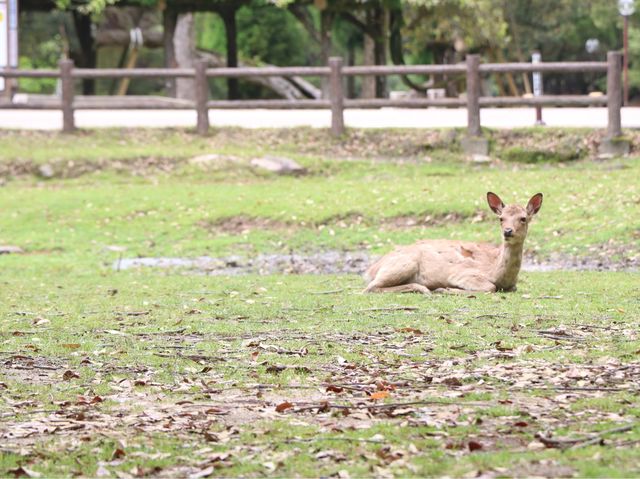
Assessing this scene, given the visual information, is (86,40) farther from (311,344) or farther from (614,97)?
(311,344)

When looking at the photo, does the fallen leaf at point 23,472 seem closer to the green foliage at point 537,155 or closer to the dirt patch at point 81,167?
the dirt patch at point 81,167

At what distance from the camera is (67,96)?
27016mm

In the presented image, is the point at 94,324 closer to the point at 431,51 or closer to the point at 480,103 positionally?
the point at 480,103

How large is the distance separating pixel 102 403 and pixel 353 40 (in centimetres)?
4434

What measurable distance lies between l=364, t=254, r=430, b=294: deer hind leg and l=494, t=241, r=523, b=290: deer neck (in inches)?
28.1

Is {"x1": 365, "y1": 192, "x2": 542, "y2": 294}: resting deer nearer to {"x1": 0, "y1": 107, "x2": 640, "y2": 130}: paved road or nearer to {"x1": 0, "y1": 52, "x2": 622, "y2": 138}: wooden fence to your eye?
{"x1": 0, "y1": 52, "x2": 622, "y2": 138}: wooden fence

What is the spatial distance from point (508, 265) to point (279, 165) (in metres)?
12.5

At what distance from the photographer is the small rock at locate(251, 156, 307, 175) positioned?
23906 mm

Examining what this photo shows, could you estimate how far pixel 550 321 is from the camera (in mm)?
10008

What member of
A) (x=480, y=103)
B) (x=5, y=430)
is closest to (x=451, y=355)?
(x=5, y=430)

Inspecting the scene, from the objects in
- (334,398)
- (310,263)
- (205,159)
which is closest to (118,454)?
(334,398)

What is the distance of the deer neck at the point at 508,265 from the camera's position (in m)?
11.8

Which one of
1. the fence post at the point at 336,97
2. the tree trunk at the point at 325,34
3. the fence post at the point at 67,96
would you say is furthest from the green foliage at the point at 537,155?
the tree trunk at the point at 325,34

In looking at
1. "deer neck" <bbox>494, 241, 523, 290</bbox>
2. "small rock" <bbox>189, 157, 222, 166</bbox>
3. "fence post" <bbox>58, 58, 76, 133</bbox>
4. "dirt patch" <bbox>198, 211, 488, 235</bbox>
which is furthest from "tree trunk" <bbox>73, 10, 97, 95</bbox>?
"deer neck" <bbox>494, 241, 523, 290</bbox>
